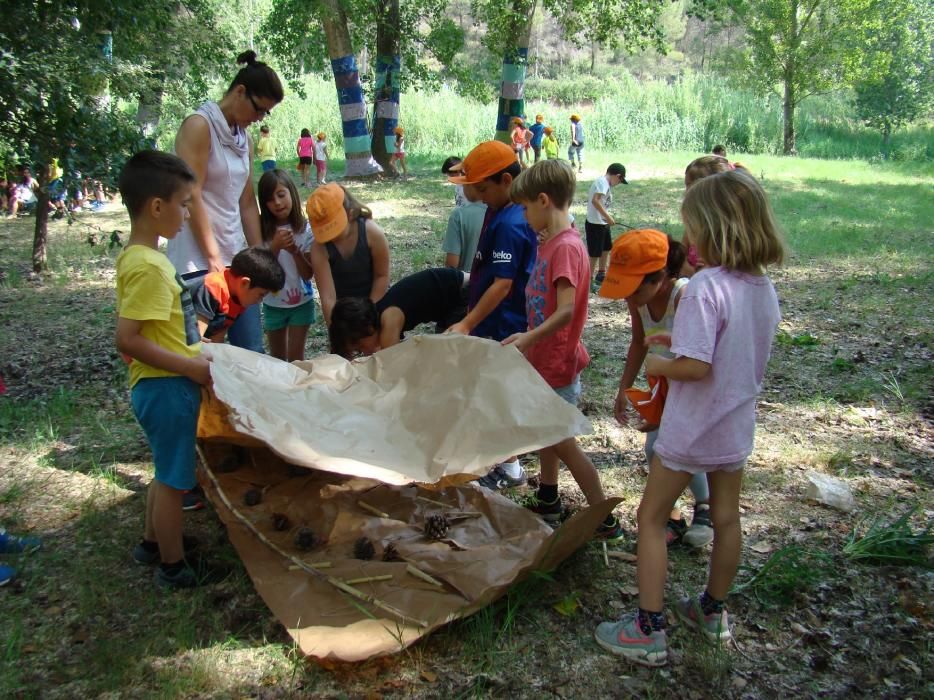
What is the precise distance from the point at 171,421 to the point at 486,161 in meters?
1.60

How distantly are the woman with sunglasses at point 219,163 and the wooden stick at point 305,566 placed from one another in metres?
0.86

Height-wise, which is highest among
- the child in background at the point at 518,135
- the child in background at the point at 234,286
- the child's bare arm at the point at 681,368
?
the child in background at the point at 518,135

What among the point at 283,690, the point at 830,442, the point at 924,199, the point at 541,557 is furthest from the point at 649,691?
the point at 924,199

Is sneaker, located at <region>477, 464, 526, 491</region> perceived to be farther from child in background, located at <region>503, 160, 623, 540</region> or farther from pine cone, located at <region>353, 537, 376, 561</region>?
pine cone, located at <region>353, 537, 376, 561</region>

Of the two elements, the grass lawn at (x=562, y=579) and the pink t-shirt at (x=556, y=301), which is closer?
the grass lawn at (x=562, y=579)

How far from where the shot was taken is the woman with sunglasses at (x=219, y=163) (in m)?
3.23

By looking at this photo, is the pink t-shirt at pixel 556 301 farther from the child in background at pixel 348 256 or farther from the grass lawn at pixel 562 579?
the child in background at pixel 348 256

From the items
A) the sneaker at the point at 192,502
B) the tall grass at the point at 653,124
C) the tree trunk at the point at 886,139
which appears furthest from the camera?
the tree trunk at the point at 886,139

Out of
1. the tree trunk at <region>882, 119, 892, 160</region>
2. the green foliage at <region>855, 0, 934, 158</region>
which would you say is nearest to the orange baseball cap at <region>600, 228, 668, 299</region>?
the tree trunk at <region>882, 119, 892, 160</region>

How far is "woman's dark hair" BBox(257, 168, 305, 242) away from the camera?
384 centimetres

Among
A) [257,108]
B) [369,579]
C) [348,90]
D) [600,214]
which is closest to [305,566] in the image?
[369,579]

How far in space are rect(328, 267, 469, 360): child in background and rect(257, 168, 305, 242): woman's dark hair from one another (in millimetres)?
699

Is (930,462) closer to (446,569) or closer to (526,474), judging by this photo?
(526,474)

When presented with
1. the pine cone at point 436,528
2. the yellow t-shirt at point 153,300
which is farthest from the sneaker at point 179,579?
the pine cone at point 436,528
